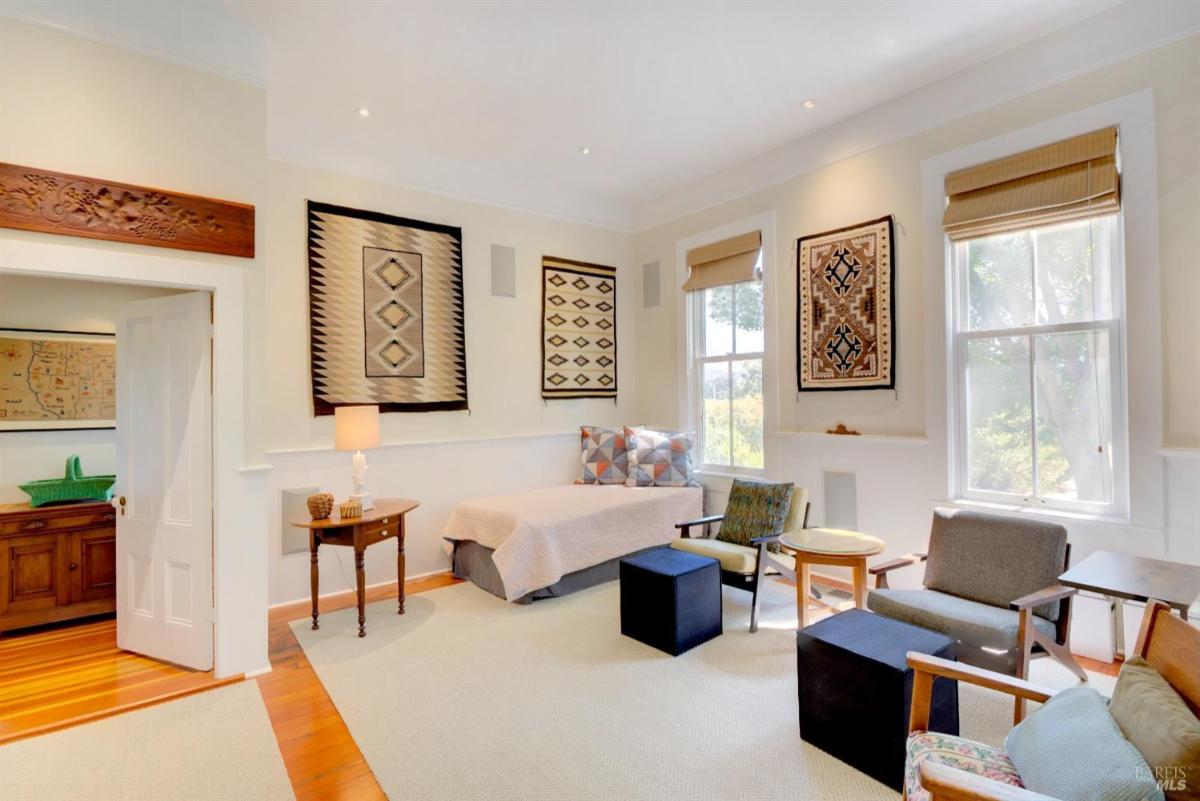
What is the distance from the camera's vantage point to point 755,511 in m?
3.84

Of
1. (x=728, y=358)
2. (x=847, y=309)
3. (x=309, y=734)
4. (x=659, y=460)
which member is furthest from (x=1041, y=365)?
(x=309, y=734)

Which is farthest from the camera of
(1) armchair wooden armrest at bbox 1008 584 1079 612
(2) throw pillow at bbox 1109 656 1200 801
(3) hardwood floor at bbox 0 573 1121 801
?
(1) armchair wooden armrest at bbox 1008 584 1079 612

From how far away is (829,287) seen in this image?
14.0 feet

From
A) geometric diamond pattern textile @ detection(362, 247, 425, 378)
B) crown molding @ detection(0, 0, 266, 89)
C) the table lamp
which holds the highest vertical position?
crown molding @ detection(0, 0, 266, 89)

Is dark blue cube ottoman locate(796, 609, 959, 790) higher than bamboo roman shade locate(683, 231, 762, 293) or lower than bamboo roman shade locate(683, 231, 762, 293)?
lower

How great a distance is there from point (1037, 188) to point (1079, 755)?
121 inches

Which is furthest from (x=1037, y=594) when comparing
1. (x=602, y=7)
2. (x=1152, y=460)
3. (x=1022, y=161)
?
(x=602, y=7)

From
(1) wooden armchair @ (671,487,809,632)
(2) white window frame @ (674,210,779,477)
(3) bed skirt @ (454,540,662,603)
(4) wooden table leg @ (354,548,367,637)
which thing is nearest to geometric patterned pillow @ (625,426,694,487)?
(2) white window frame @ (674,210,779,477)

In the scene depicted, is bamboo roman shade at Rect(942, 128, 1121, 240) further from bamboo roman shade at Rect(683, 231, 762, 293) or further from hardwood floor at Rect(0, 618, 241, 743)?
hardwood floor at Rect(0, 618, 241, 743)

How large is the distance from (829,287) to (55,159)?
4.50m

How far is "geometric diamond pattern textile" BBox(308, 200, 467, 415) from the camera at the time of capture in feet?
13.5

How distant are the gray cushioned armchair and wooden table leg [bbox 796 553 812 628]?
44 centimetres

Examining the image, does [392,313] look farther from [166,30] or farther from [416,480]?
[166,30]

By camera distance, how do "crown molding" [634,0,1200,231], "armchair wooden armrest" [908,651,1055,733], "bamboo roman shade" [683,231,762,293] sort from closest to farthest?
"armchair wooden armrest" [908,651,1055,733], "crown molding" [634,0,1200,231], "bamboo roman shade" [683,231,762,293]
